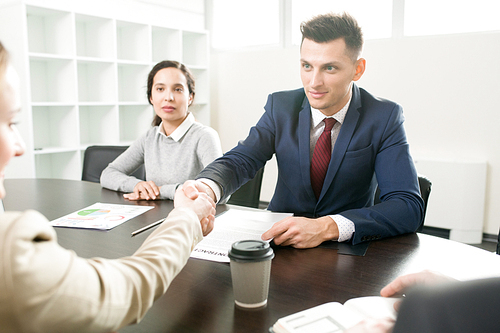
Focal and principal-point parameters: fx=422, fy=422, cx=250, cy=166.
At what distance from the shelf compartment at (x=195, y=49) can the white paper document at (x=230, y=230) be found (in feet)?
12.3

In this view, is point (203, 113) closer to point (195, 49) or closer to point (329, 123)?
point (195, 49)

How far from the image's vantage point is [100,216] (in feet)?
5.11

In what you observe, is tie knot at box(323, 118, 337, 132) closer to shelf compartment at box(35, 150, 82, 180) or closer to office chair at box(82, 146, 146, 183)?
office chair at box(82, 146, 146, 183)

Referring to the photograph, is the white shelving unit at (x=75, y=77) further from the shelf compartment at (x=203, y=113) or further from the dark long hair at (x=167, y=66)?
the dark long hair at (x=167, y=66)

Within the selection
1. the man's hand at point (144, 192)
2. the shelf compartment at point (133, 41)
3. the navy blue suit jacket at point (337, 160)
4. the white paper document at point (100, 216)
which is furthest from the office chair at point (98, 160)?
the shelf compartment at point (133, 41)

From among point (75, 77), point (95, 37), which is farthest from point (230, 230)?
point (95, 37)

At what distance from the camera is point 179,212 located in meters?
0.81

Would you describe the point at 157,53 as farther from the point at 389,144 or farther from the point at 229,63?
the point at 389,144

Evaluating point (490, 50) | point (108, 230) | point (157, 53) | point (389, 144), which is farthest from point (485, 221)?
point (157, 53)

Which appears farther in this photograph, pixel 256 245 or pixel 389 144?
pixel 389 144

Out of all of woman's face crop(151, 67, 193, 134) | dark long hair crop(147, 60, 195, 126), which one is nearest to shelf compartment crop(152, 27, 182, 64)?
dark long hair crop(147, 60, 195, 126)

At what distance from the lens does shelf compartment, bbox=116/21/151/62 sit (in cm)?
439

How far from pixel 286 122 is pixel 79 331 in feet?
4.71

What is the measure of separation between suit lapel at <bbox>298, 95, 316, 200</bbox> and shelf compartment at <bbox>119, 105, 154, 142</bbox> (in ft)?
9.76
